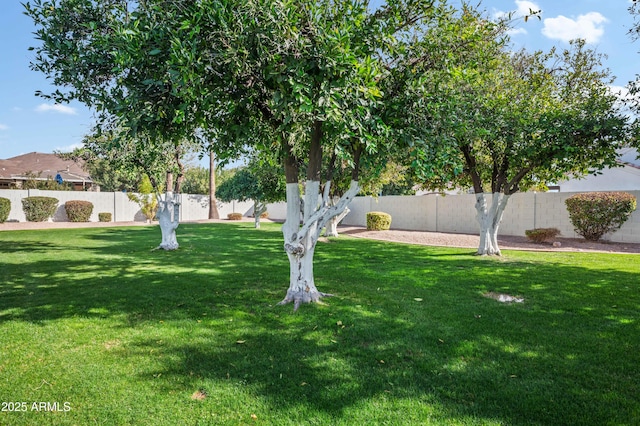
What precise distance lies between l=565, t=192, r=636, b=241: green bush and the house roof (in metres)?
33.2

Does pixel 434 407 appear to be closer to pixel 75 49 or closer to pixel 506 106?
pixel 75 49

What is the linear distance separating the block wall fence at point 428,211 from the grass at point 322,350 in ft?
25.2

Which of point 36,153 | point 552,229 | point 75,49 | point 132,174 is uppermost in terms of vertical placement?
point 36,153

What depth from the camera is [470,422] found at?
99.2 inches

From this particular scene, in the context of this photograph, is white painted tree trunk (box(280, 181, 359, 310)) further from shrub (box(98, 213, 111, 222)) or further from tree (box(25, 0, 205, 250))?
shrub (box(98, 213, 111, 222))

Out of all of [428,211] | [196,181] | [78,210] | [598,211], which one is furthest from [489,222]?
[196,181]

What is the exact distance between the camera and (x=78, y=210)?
2286cm

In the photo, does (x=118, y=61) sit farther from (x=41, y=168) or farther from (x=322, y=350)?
(x=41, y=168)

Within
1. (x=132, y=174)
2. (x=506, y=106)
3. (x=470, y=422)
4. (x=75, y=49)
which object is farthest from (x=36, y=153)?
(x=470, y=422)

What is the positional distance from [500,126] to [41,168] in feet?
123

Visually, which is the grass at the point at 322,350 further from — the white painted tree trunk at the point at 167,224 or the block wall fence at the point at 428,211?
the block wall fence at the point at 428,211

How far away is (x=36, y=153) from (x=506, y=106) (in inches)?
1645

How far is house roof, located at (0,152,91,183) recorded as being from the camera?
2869 cm

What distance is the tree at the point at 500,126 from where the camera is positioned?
17.2 feet
